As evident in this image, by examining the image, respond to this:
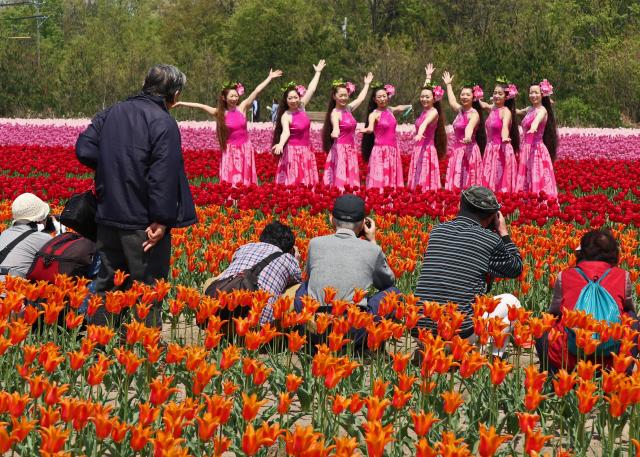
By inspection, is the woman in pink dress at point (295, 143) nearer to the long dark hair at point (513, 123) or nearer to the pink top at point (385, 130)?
the pink top at point (385, 130)

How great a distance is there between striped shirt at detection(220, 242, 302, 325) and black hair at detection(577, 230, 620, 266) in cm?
199

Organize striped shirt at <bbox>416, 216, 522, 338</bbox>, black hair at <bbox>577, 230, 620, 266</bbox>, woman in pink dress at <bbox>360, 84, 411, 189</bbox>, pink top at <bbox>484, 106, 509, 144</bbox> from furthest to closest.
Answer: woman in pink dress at <bbox>360, 84, 411, 189</bbox> < pink top at <bbox>484, 106, 509, 144</bbox> < striped shirt at <bbox>416, 216, 522, 338</bbox> < black hair at <bbox>577, 230, 620, 266</bbox>

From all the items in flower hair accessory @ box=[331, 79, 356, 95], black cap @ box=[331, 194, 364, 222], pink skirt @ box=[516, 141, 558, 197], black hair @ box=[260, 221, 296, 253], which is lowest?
pink skirt @ box=[516, 141, 558, 197]

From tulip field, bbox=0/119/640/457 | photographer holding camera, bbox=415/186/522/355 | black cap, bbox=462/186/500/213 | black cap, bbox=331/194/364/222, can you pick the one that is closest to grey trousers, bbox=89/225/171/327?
tulip field, bbox=0/119/640/457

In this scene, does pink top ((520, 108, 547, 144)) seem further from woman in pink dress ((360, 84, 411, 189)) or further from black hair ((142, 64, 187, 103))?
black hair ((142, 64, 187, 103))

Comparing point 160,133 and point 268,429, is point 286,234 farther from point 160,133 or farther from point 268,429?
point 268,429

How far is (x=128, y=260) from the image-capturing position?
18.6ft

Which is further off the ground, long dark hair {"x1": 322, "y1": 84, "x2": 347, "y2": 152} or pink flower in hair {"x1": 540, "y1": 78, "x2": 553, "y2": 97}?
pink flower in hair {"x1": 540, "y1": 78, "x2": 553, "y2": 97}

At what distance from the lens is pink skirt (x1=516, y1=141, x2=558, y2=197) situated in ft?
44.7

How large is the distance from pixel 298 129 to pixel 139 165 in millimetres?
8343

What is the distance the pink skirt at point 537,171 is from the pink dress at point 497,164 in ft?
0.48

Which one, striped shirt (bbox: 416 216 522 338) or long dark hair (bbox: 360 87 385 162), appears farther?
long dark hair (bbox: 360 87 385 162)

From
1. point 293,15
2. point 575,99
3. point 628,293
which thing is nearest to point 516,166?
point 628,293

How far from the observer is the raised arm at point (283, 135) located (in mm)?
12961
